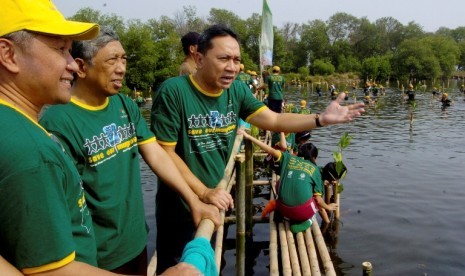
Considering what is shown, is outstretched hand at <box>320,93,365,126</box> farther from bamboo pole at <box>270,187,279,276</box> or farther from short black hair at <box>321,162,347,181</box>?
short black hair at <box>321,162,347,181</box>

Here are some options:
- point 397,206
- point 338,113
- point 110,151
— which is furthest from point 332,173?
point 110,151

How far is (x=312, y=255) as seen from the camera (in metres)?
5.64

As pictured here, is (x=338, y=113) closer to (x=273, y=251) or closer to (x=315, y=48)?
(x=273, y=251)

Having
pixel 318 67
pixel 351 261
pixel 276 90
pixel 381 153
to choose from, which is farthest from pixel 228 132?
pixel 318 67

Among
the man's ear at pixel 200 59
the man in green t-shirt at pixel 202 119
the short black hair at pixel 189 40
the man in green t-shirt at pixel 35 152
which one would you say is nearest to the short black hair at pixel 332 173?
the short black hair at pixel 189 40

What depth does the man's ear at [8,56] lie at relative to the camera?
1391 millimetres

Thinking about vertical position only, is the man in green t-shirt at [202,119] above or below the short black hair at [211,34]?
below

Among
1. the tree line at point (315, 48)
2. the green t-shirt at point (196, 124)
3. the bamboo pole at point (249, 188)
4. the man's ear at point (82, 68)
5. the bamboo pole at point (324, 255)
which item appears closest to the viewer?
the man's ear at point (82, 68)

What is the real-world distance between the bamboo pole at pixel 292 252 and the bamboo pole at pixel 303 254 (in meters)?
0.07

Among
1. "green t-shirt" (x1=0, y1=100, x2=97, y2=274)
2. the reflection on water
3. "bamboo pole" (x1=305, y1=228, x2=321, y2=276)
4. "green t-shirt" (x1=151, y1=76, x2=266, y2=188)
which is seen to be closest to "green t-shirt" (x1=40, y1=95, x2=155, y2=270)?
"green t-shirt" (x1=151, y1=76, x2=266, y2=188)

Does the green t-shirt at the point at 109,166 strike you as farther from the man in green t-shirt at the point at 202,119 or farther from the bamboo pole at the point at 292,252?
the bamboo pole at the point at 292,252

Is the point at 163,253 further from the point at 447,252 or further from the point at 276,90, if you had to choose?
the point at 276,90

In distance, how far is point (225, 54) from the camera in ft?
10.4

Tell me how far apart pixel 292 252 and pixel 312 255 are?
0.32 meters
